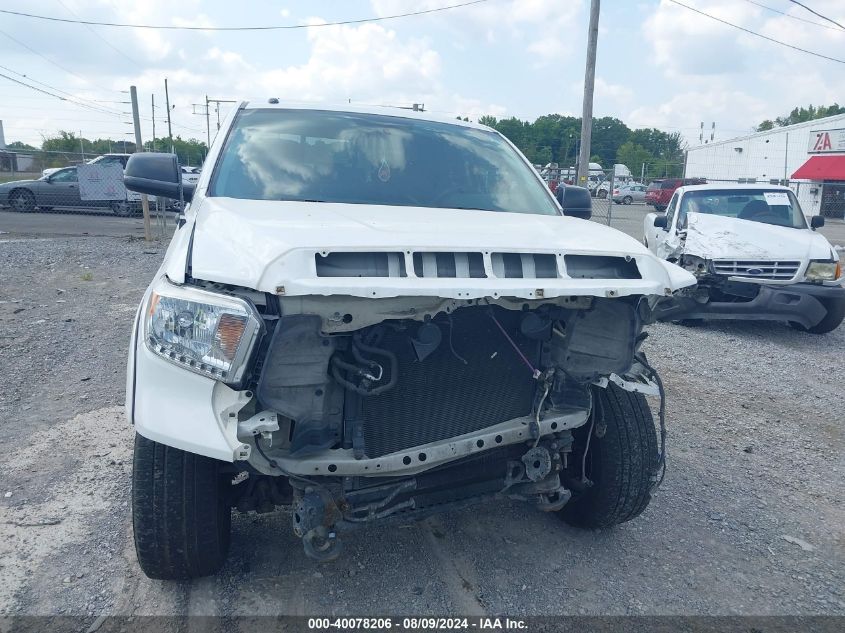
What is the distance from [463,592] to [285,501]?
839 millimetres

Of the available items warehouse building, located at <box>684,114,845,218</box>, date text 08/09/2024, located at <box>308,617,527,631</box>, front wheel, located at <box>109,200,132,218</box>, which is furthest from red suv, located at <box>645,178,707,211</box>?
date text 08/09/2024, located at <box>308,617,527,631</box>

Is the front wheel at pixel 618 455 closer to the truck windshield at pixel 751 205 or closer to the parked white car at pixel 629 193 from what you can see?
the truck windshield at pixel 751 205

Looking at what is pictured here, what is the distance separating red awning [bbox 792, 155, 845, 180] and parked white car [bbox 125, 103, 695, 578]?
3625 centimetres

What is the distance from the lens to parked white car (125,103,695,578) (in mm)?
2379

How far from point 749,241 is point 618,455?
591cm

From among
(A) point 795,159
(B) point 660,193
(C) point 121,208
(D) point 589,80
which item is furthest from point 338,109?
(A) point 795,159

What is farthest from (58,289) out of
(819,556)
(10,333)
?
(819,556)

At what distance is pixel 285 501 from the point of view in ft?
9.54

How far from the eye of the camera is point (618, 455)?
10.8 ft

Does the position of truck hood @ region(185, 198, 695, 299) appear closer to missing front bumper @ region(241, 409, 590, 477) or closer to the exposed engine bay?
the exposed engine bay

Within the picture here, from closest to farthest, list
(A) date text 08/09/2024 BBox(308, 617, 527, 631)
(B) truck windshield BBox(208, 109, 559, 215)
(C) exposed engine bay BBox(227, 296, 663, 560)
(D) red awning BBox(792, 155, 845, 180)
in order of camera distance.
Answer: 1. (C) exposed engine bay BBox(227, 296, 663, 560)
2. (A) date text 08/09/2024 BBox(308, 617, 527, 631)
3. (B) truck windshield BBox(208, 109, 559, 215)
4. (D) red awning BBox(792, 155, 845, 180)

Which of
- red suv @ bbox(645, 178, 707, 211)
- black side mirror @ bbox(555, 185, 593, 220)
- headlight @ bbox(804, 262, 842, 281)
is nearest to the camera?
black side mirror @ bbox(555, 185, 593, 220)

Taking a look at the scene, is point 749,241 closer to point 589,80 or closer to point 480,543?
point 480,543

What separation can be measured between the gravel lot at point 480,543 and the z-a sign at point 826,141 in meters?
35.2
